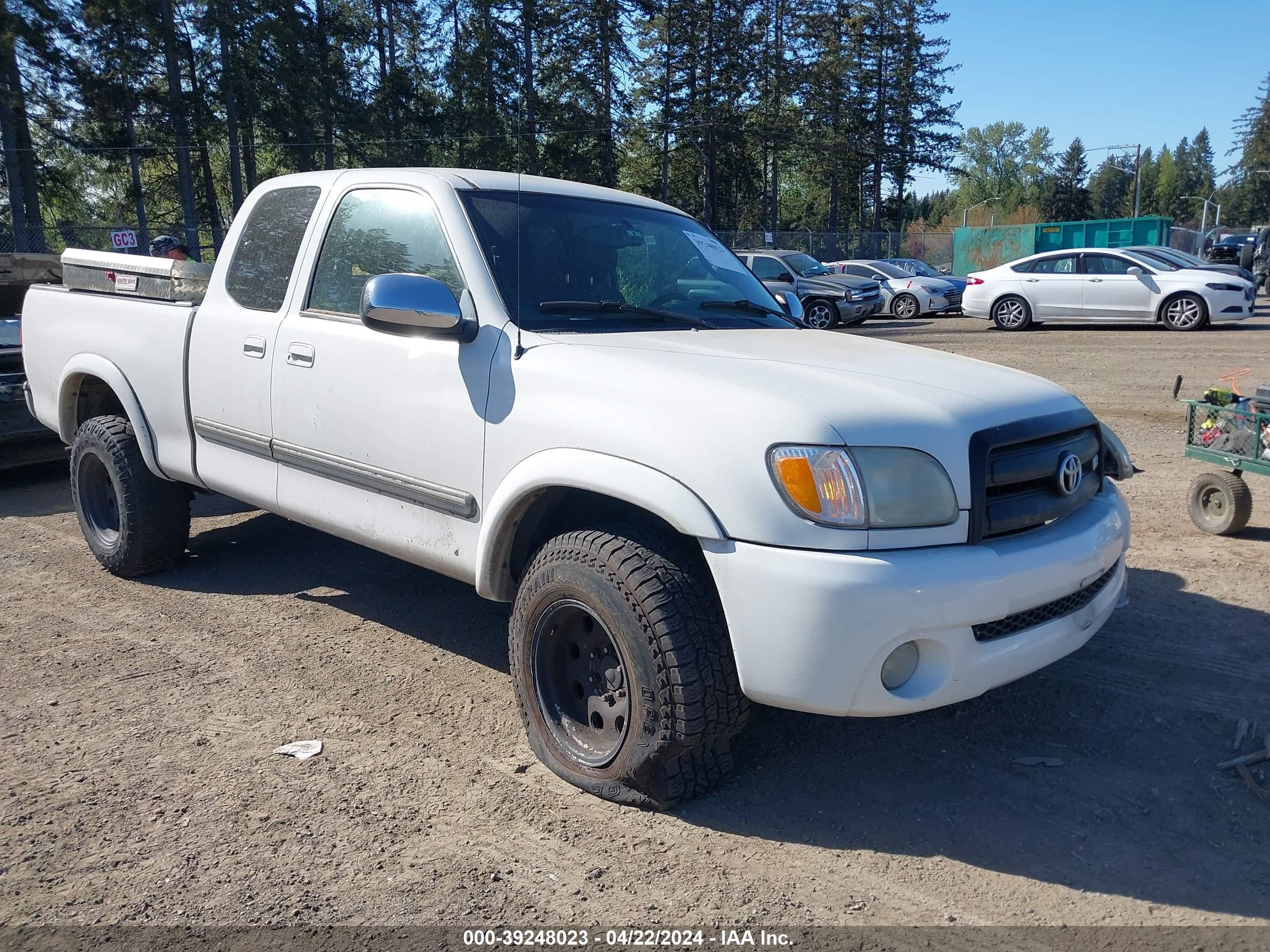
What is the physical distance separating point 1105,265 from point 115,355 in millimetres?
17819

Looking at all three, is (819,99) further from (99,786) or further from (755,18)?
(99,786)

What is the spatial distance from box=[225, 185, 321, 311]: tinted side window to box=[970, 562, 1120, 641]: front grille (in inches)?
124

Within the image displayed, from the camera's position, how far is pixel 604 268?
4062mm

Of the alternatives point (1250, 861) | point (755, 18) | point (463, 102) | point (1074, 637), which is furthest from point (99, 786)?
point (755, 18)

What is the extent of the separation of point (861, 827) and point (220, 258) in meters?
3.81

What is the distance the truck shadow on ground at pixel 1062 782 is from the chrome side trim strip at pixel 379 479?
1294mm

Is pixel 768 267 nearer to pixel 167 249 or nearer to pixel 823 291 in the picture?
pixel 823 291

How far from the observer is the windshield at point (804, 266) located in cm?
2317

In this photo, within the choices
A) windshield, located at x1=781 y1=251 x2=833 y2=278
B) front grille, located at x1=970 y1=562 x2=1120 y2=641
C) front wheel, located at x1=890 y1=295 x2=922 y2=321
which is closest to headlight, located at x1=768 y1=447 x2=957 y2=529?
front grille, located at x1=970 y1=562 x2=1120 y2=641

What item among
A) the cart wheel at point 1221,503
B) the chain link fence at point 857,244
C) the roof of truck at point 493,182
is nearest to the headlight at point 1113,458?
the roof of truck at point 493,182

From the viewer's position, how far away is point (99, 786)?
336cm

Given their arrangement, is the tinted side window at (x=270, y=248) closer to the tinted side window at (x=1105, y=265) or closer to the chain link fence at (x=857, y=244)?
the tinted side window at (x=1105, y=265)

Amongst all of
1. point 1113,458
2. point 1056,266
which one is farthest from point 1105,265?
point 1113,458

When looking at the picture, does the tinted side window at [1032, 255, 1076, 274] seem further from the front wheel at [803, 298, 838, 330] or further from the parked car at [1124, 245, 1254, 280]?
the front wheel at [803, 298, 838, 330]
